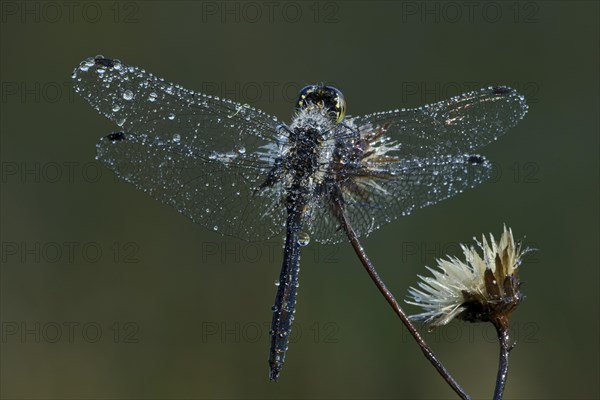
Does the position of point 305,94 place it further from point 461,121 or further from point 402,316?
point 402,316

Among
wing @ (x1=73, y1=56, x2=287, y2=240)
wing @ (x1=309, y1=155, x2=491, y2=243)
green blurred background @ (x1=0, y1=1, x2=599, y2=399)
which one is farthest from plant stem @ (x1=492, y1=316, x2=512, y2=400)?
green blurred background @ (x1=0, y1=1, x2=599, y2=399)

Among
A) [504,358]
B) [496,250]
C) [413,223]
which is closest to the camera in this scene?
[504,358]

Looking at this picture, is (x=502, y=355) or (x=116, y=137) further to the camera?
(x=116, y=137)

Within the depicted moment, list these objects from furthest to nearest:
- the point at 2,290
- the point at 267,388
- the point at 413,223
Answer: the point at 413,223 < the point at 2,290 < the point at 267,388

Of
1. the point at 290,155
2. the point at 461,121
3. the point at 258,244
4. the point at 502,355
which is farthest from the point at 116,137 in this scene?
the point at 258,244

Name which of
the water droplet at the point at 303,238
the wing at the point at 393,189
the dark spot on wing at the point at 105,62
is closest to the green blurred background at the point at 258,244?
the wing at the point at 393,189

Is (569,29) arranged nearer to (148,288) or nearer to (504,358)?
(148,288)

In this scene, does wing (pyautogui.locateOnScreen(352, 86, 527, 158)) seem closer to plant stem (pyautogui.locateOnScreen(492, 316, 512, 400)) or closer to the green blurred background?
plant stem (pyautogui.locateOnScreen(492, 316, 512, 400))

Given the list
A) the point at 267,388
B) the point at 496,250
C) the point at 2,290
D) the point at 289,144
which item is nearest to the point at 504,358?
the point at 496,250
